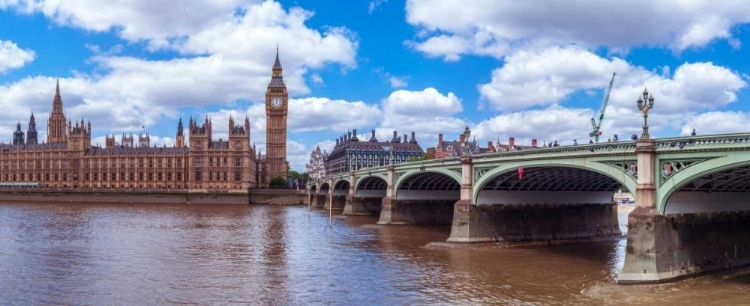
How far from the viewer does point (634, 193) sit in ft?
97.9

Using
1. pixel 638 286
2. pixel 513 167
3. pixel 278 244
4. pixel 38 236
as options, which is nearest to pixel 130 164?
pixel 38 236

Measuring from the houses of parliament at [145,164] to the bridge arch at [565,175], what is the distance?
98698 mm

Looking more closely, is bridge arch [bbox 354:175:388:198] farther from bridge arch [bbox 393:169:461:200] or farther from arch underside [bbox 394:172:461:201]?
bridge arch [bbox 393:169:461:200]

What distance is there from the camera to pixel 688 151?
27.6 meters

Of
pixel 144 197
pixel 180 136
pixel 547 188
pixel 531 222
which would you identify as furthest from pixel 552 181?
pixel 180 136

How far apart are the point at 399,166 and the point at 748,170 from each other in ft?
124

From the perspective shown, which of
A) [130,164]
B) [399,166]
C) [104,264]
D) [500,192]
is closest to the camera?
[104,264]

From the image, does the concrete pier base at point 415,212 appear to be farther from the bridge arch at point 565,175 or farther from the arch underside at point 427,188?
the bridge arch at point 565,175

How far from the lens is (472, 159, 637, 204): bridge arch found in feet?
107

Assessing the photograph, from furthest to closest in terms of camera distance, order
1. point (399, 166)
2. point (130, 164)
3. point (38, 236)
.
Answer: point (130, 164) → point (399, 166) → point (38, 236)

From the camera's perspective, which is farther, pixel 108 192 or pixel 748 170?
pixel 108 192

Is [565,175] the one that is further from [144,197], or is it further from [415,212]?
[144,197]

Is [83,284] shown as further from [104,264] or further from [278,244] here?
[278,244]

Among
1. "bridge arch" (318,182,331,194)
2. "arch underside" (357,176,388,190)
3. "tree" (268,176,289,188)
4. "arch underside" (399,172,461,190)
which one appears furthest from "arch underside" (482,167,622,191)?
"tree" (268,176,289,188)
